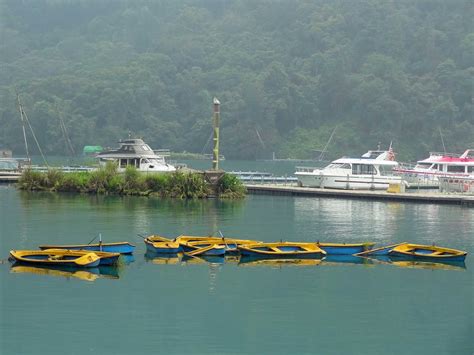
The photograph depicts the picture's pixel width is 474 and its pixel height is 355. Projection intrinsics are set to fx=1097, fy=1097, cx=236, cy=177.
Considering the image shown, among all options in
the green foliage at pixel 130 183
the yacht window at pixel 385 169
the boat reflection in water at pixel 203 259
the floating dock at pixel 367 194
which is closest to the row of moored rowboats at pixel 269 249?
the boat reflection in water at pixel 203 259

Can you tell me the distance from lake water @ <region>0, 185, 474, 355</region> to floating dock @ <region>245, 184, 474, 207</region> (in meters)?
15.6

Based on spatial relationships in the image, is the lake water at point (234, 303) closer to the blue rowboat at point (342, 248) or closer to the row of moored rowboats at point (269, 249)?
the row of moored rowboats at point (269, 249)

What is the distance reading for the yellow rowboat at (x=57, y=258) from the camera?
4009 centimetres

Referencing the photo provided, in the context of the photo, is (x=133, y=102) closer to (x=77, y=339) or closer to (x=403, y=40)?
(x=403, y=40)

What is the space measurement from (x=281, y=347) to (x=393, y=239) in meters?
20.6

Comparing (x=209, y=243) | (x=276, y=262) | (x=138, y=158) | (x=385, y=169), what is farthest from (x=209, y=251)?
(x=385, y=169)

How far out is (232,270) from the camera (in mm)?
40719

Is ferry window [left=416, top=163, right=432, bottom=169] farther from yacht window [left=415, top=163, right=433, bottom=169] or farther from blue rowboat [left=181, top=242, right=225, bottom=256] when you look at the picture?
blue rowboat [left=181, top=242, right=225, bottom=256]

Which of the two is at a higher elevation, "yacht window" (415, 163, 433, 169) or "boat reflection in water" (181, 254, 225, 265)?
"yacht window" (415, 163, 433, 169)

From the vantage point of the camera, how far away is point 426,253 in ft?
145

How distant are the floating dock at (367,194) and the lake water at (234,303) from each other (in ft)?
51.1

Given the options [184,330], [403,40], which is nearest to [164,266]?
[184,330]

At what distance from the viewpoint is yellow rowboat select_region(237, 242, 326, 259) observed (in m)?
43.2

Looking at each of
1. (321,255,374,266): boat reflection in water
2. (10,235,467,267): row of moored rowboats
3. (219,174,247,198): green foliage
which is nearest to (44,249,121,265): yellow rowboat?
(10,235,467,267): row of moored rowboats
